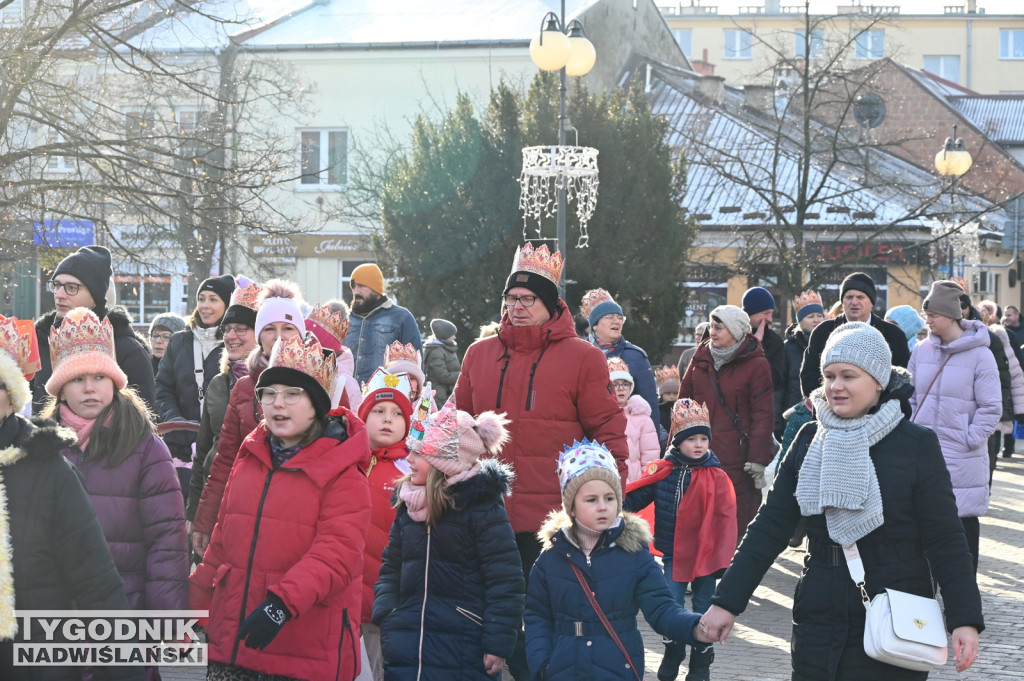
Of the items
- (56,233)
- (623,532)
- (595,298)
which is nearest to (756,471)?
(595,298)

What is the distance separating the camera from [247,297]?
768 cm

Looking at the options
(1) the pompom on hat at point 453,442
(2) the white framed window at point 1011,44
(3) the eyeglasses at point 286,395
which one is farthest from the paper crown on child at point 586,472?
(2) the white framed window at point 1011,44

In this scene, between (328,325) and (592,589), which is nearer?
(592,589)

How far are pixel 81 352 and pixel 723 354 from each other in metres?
5.12

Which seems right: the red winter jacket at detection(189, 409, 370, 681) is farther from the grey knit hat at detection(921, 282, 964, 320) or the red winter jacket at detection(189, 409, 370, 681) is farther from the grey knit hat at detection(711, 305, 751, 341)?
the grey knit hat at detection(921, 282, 964, 320)

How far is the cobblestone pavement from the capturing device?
7.77 m

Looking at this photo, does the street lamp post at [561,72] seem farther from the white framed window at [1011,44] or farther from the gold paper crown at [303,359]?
the white framed window at [1011,44]

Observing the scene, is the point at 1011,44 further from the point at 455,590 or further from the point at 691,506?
the point at 455,590

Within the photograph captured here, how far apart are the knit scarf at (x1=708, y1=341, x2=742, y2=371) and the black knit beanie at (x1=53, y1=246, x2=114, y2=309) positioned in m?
4.14

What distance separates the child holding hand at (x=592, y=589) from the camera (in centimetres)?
531

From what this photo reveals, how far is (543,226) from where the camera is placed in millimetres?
23234

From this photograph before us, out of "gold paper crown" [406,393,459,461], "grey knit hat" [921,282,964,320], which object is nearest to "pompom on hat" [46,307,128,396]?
"gold paper crown" [406,393,459,461]

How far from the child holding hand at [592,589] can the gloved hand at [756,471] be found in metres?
3.97

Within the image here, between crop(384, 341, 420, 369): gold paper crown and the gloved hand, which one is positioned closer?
crop(384, 341, 420, 369): gold paper crown
